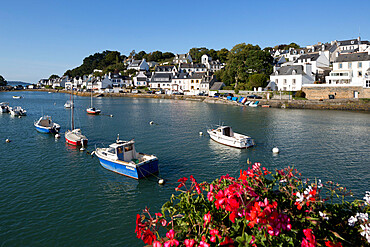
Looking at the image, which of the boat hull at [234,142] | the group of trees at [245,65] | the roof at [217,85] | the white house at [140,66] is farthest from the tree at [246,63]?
the white house at [140,66]

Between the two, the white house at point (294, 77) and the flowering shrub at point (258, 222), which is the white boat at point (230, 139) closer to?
the flowering shrub at point (258, 222)

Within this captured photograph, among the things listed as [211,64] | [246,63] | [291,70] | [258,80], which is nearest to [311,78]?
[291,70]

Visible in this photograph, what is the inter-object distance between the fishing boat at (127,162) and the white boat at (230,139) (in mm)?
11963

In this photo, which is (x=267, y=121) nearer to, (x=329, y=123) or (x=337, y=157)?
(x=329, y=123)

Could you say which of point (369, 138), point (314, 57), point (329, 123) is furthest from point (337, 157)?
point (314, 57)

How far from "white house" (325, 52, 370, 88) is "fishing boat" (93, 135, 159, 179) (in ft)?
221

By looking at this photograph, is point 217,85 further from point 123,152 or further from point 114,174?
point 114,174

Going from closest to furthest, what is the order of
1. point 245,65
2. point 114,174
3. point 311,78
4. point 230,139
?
1. point 114,174
2. point 230,139
3. point 311,78
4. point 245,65

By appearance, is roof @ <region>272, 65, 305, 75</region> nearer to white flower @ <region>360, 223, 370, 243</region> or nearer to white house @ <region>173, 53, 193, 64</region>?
white flower @ <region>360, 223, 370, 243</region>

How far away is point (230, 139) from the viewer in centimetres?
3042

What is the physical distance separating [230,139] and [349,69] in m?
61.0

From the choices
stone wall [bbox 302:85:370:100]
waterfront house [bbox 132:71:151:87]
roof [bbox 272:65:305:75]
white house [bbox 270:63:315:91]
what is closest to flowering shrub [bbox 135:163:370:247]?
stone wall [bbox 302:85:370:100]

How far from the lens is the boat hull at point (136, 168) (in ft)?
65.9

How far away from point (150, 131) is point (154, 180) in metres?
20.3
